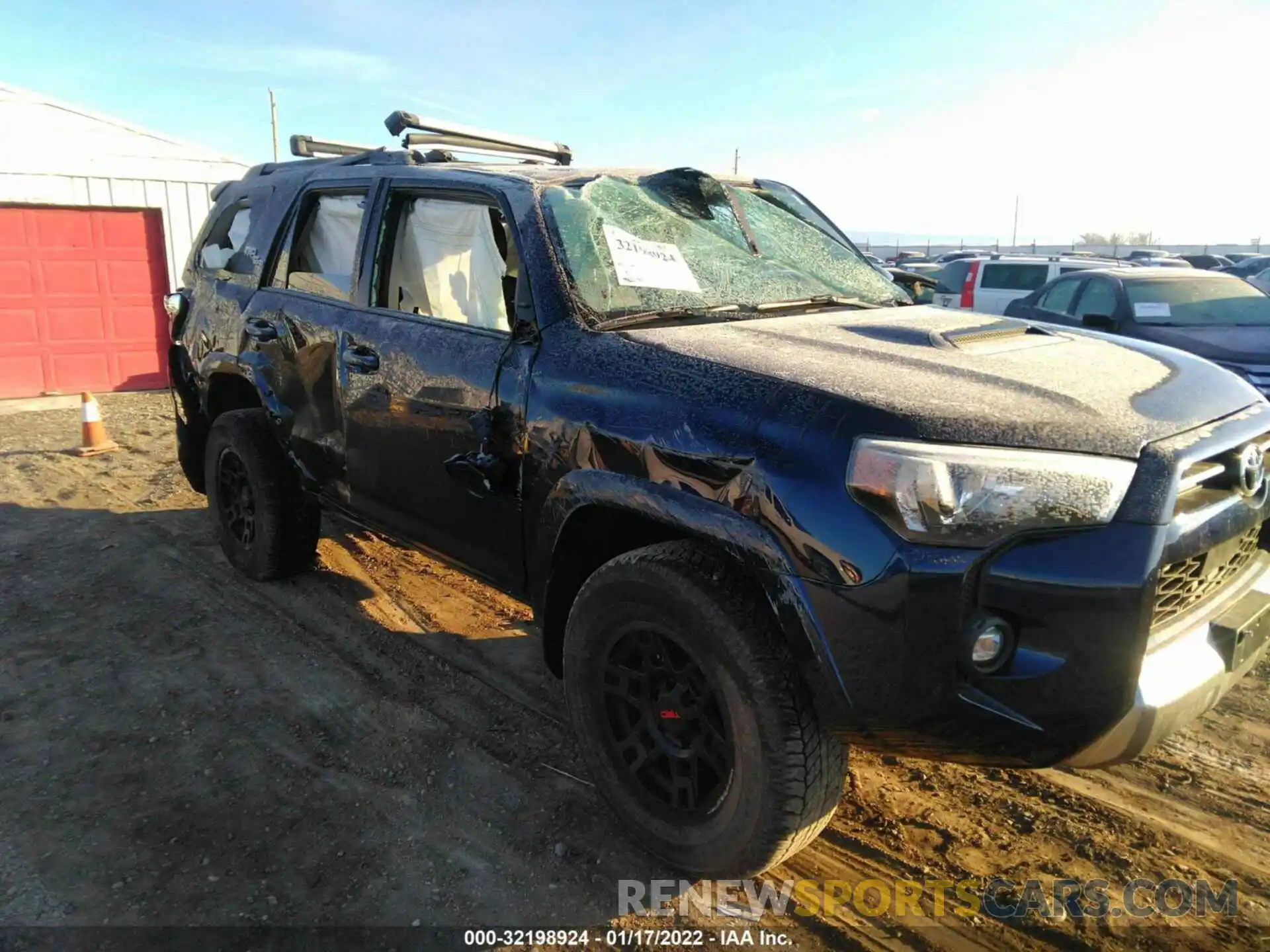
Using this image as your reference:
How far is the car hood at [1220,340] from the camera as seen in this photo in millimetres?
7129

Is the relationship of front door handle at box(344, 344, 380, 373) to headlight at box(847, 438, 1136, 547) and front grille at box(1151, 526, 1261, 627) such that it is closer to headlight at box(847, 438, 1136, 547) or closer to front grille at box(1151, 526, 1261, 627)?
headlight at box(847, 438, 1136, 547)

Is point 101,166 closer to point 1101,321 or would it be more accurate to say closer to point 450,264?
point 450,264


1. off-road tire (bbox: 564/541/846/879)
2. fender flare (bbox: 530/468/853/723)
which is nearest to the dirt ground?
off-road tire (bbox: 564/541/846/879)

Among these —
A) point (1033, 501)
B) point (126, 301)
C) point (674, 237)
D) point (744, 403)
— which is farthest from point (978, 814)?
point (126, 301)

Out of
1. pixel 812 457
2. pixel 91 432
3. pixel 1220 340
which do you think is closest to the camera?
pixel 812 457

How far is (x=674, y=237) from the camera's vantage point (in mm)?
A: 3178

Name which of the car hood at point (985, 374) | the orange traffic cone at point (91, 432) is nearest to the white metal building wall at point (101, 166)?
the orange traffic cone at point (91, 432)

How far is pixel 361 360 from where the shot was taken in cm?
349

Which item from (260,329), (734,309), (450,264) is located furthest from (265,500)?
(734,309)

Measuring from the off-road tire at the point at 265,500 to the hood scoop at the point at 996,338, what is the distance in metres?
3.09

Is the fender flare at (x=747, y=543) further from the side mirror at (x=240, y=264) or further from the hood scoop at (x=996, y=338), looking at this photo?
the side mirror at (x=240, y=264)

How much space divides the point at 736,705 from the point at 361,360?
209 centimetres

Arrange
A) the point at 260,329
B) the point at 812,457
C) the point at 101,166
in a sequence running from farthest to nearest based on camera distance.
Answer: the point at 101,166 < the point at 260,329 < the point at 812,457

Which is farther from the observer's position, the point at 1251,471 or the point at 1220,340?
the point at 1220,340
